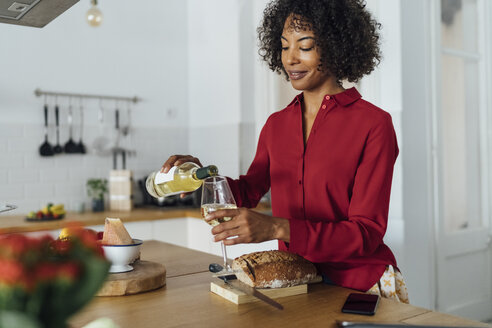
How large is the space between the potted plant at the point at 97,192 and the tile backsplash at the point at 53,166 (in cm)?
9

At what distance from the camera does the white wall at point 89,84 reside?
3457mm

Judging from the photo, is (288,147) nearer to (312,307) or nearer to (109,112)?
(312,307)

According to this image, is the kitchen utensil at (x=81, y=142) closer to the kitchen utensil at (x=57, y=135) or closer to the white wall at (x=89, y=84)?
the white wall at (x=89, y=84)

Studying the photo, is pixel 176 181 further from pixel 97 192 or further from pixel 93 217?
pixel 97 192

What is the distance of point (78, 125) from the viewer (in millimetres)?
3717

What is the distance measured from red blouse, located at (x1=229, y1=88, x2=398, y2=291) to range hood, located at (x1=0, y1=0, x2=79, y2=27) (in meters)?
0.89

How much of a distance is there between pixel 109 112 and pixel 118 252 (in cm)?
268

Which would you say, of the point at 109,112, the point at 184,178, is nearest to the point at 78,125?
the point at 109,112

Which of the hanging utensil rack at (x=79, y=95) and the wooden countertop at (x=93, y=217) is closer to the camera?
the wooden countertop at (x=93, y=217)

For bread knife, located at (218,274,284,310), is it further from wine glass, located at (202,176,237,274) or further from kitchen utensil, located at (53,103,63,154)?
kitchen utensil, located at (53,103,63,154)

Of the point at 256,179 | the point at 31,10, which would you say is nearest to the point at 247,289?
the point at 256,179

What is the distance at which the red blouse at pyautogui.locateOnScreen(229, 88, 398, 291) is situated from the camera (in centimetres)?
132

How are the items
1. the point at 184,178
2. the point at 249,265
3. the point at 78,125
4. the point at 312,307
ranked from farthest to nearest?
the point at 78,125 < the point at 184,178 < the point at 249,265 < the point at 312,307

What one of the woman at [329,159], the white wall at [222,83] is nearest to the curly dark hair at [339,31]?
the woman at [329,159]
